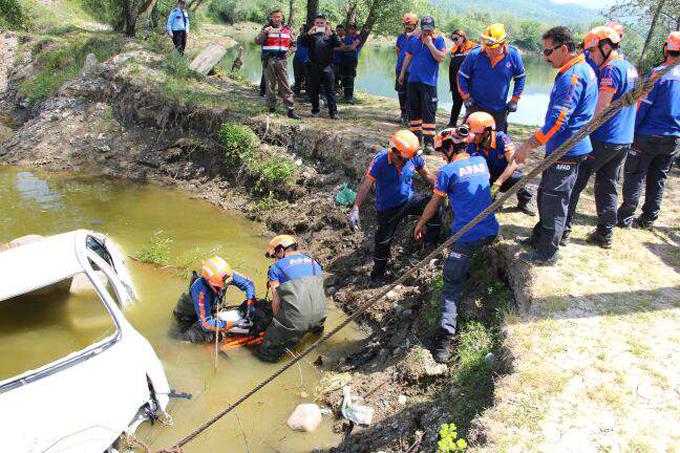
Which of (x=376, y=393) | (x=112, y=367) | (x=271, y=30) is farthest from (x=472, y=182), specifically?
(x=271, y=30)

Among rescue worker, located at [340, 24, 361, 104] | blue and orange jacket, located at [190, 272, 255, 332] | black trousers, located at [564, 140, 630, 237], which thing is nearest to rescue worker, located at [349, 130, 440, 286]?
black trousers, located at [564, 140, 630, 237]

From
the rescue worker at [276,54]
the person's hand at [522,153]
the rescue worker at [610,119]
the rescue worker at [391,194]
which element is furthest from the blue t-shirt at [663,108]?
the rescue worker at [276,54]

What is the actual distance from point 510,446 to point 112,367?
107 inches

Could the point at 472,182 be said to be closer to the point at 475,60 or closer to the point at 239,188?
the point at 475,60

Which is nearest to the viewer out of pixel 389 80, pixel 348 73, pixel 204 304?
pixel 204 304

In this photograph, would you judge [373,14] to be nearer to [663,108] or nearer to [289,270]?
[663,108]

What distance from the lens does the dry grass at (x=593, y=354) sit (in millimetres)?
3211

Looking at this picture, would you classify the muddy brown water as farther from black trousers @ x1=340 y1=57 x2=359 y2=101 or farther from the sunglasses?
black trousers @ x1=340 y1=57 x2=359 y2=101

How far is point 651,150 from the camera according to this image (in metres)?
5.41

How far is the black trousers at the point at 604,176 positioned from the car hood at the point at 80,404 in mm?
4548

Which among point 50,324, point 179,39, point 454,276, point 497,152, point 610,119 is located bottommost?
point 454,276

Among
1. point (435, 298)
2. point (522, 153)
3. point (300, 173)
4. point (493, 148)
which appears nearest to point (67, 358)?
point (435, 298)

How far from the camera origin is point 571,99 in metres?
4.16

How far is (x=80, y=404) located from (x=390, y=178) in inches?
154
